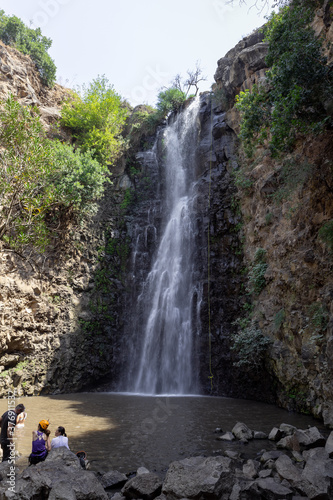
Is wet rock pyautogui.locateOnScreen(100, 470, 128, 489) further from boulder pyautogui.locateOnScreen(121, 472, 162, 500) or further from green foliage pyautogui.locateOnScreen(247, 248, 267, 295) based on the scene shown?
green foliage pyautogui.locateOnScreen(247, 248, 267, 295)

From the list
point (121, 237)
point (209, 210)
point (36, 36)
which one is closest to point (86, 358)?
point (121, 237)

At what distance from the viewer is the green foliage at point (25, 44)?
862 inches

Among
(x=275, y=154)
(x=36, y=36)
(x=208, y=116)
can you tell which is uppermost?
(x=36, y=36)

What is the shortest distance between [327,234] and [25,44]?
2350 cm

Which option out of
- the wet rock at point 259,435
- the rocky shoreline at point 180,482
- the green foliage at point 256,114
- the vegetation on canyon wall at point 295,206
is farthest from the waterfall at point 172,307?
the rocky shoreline at point 180,482

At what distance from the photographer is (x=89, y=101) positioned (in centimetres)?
2180

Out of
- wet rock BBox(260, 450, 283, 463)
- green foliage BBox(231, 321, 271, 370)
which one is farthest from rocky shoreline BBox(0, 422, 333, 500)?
green foliage BBox(231, 321, 271, 370)

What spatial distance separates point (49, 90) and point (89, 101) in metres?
3.17

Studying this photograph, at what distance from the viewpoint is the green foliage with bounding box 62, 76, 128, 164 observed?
20.6 meters

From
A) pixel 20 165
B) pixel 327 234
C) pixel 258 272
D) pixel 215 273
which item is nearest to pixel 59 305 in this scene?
pixel 20 165

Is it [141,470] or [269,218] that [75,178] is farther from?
[141,470]

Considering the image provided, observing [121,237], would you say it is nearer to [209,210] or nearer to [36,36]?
[209,210]

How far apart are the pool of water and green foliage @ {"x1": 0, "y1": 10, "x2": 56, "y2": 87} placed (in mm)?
20388

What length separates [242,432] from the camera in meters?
7.63
